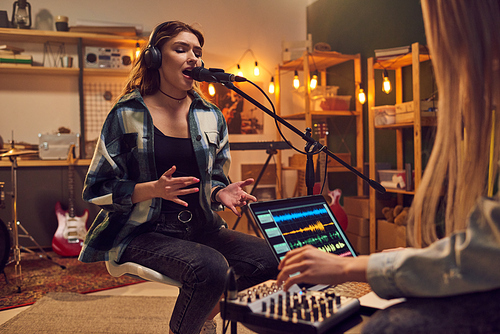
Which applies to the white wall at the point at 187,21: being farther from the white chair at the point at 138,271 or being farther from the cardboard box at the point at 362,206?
the white chair at the point at 138,271

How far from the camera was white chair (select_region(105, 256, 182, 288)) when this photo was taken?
1.38 meters

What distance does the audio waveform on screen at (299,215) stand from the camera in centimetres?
109

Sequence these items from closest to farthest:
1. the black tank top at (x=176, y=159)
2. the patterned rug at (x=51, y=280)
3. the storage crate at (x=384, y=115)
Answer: the black tank top at (x=176, y=159) < the patterned rug at (x=51, y=280) < the storage crate at (x=384, y=115)

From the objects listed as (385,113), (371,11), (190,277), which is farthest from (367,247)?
(190,277)

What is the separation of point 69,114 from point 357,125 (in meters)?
2.87

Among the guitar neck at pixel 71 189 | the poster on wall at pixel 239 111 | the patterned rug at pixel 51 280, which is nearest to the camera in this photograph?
the patterned rug at pixel 51 280

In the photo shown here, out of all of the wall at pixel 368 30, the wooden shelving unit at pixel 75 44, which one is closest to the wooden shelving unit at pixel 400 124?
the wall at pixel 368 30

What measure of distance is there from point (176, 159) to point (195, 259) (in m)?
0.47

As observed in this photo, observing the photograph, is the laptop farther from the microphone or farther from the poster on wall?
the poster on wall

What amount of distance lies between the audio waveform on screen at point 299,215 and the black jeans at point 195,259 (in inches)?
14.9

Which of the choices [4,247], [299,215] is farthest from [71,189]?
[299,215]

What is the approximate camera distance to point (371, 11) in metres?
4.03

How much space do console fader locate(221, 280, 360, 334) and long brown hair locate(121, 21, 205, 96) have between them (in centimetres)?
109

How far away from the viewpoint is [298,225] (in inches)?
43.8
